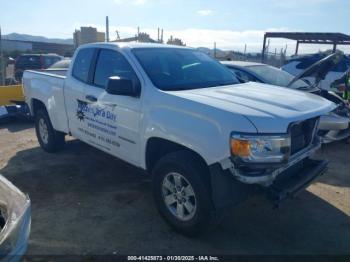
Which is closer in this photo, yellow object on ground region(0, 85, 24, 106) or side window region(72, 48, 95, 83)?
side window region(72, 48, 95, 83)

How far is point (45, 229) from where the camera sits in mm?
3746

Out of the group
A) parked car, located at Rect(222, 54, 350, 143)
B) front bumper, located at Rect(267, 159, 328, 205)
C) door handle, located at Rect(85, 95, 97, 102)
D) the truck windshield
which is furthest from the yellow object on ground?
front bumper, located at Rect(267, 159, 328, 205)

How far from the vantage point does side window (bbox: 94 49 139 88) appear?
4.17 metres

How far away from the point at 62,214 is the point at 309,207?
9.81ft

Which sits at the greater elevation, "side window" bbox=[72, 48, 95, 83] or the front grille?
"side window" bbox=[72, 48, 95, 83]

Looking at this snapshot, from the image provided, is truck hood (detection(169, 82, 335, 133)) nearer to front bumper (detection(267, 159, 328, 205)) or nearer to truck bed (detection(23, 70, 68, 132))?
front bumper (detection(267, 159, 328, 205))

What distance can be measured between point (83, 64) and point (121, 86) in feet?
5.05

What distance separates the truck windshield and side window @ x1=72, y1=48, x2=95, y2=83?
957 mm


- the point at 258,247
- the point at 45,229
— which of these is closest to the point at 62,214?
the point at 45,229

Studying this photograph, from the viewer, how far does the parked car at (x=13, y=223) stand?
218 centimetres

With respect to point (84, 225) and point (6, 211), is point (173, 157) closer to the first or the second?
point (84, 225)

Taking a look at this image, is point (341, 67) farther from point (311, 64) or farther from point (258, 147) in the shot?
point (258, 147)

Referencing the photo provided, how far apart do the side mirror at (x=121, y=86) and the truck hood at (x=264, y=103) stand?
1.59 feet

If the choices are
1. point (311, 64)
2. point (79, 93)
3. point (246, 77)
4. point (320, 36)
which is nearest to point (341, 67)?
point (311, 64)
